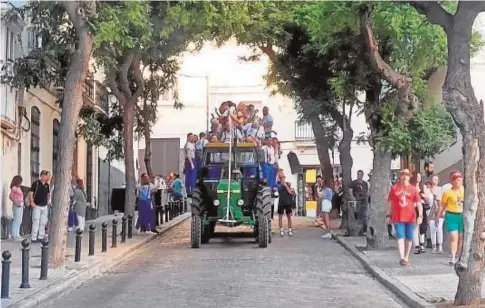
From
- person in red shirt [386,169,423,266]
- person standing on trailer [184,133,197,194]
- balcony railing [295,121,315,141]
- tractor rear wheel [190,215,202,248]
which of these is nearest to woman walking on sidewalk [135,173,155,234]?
person standing on trailer [184,133,197,194]

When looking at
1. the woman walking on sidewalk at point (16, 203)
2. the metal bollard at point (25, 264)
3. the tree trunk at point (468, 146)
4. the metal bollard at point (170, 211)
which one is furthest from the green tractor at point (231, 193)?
the metal bollard at point (170, 211)

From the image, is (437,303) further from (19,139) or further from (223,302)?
(19,139)

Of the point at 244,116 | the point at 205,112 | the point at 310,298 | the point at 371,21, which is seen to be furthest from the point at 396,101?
the point at 205,112

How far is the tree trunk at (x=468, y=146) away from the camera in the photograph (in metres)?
10.2

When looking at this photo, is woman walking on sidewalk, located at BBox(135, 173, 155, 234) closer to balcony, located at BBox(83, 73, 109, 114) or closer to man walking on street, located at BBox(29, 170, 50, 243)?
man walking on street, located at BBox(29, 170, 50, 243)

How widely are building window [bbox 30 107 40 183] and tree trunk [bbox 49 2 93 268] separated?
9719 mm

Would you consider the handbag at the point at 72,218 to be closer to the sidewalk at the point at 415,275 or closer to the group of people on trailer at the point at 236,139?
the group of people on trailer at the point at 236,139

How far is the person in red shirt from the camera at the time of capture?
15.0 meters

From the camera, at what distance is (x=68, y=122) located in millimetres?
15031

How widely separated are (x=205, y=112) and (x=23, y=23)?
30166mm

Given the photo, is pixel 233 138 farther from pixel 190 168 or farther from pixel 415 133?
pixel 415 133

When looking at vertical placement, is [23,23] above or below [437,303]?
above

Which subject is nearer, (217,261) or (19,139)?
(217,261)

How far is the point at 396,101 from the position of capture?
18.3 metres
